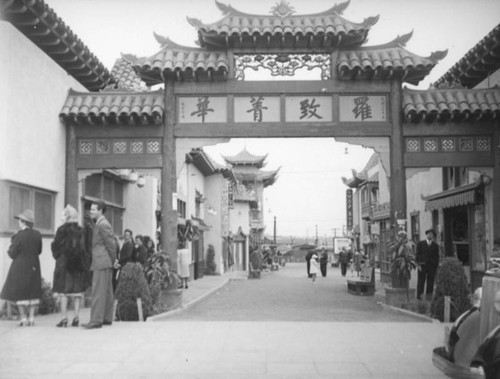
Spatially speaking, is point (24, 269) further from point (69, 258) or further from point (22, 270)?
point (69, 258)

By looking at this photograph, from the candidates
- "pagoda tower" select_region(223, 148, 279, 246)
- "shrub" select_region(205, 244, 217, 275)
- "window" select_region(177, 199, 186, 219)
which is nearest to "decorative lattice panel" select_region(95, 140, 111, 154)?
"window" select_region(177, 199, 186, 219)

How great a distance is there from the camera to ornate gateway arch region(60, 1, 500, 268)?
12672 millimetres

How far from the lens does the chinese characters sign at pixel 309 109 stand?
42.4 ft

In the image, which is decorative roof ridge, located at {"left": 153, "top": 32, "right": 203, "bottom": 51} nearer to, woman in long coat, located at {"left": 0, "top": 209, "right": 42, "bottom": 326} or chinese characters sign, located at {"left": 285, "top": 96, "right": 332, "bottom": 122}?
chinese characters sign, located at {"left": 285, "top": 96, "right": 332, "bottom": 122}

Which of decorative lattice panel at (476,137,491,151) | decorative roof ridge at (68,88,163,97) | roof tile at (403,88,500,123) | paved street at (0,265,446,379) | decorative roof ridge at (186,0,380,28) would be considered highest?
decorative roof ridge at (186,0,380,28)

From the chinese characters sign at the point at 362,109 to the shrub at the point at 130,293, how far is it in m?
5.63

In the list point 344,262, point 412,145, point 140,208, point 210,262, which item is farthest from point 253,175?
point 412,145

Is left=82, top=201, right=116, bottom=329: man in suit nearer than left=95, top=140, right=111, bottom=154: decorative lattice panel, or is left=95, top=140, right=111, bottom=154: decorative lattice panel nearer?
left=82, top=201, right=116, bottom=329: man in suit

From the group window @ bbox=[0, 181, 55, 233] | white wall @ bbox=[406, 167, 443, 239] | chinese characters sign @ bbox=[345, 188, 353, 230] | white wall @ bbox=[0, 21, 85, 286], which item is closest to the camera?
white wall @ bbox=[0, 21, 85, 286]

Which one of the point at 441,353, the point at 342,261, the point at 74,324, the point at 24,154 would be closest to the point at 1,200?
the point at 24,154

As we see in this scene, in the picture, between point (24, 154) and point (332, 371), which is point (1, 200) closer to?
point (24, 154)

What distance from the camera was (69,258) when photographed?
9211mm

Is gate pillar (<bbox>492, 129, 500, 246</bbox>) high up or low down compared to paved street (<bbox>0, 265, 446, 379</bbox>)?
up

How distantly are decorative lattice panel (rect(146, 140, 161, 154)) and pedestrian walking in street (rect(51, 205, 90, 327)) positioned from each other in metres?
3.96
